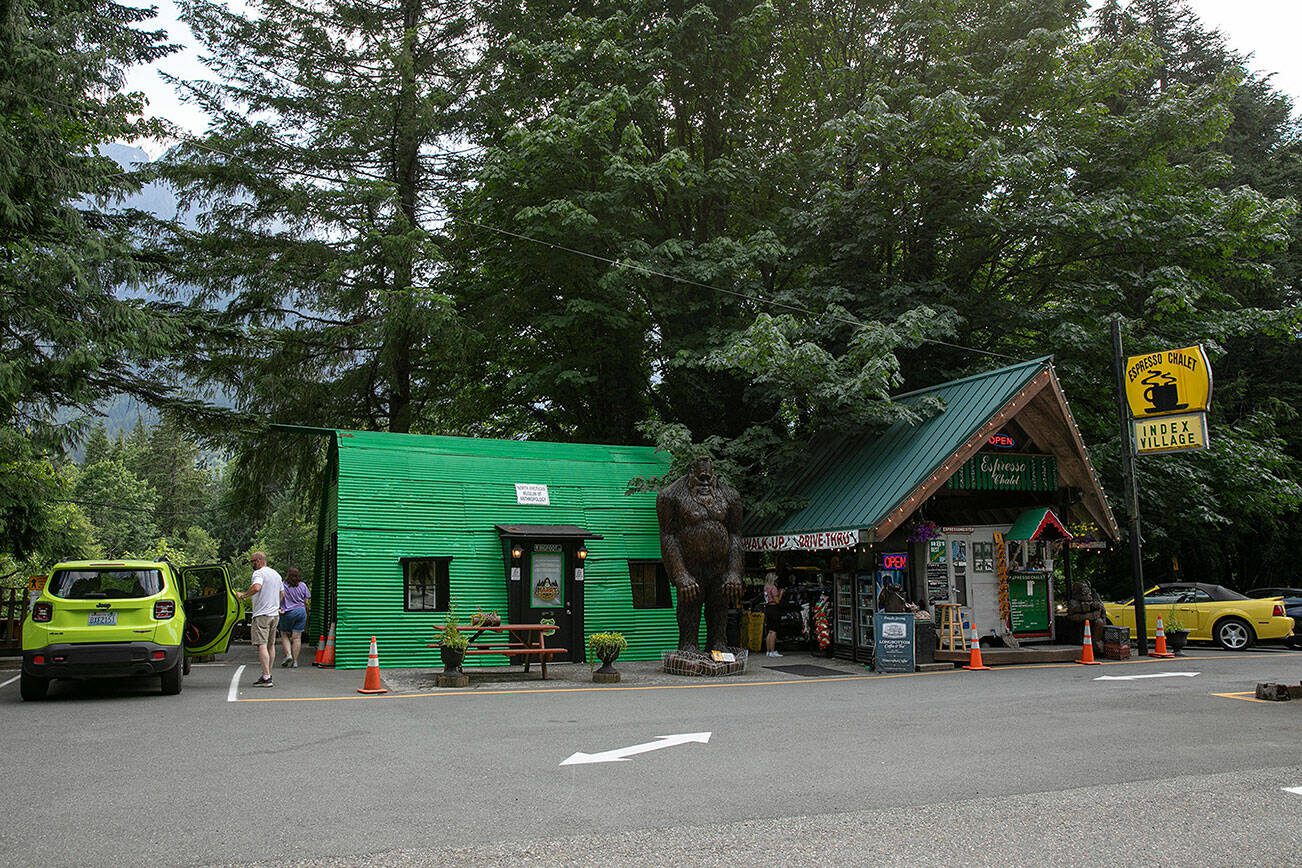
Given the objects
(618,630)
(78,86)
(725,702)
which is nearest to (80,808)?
(725,702)

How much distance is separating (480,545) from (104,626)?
7333 mm

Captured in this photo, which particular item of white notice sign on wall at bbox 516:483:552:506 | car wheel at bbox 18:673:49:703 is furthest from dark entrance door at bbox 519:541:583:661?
car wheel at bbox 18:673:49:703

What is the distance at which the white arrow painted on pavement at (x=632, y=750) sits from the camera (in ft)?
27.3

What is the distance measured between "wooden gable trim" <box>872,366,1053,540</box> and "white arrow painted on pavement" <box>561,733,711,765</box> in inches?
304

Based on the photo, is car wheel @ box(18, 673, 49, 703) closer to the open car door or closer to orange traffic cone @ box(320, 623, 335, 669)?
the open car door

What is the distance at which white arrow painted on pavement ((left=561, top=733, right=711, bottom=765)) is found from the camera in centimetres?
831

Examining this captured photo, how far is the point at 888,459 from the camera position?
18516 mm

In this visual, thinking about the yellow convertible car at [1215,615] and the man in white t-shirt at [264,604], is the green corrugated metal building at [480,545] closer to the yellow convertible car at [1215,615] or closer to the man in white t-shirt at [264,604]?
the man in white t-shirt at [264,604]

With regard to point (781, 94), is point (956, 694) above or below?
below

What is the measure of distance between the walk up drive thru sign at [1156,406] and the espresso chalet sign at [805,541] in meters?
6.50

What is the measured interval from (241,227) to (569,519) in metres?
12.7

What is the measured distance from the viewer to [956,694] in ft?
43.1

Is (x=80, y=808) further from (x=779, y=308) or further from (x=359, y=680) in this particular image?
(x=779, y=308)

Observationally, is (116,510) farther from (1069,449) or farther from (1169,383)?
(1169,383)
